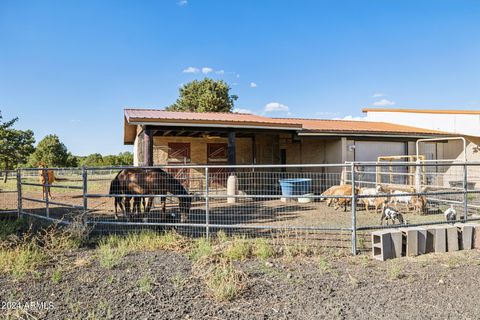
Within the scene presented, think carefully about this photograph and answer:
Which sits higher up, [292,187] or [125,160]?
[125,160]

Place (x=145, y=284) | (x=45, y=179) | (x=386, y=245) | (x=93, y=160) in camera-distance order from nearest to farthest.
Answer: (x=145, y=284) → (x=386, y=245) → (x=45, y=179) → (x=93, y=160)

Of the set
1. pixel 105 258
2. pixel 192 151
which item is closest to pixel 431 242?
pixel 105 258

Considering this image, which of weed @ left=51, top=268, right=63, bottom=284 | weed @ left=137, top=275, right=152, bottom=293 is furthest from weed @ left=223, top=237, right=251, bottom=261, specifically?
weed @ left=51, top=268, right=63, bottom=284

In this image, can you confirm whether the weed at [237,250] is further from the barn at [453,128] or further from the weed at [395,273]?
the barn at [453,128]

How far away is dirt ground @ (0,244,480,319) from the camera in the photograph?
10.9 feet

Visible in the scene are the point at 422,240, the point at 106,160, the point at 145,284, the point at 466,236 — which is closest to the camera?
the point at 145,284

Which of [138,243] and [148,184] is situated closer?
[138,243]

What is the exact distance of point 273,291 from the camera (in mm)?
3867

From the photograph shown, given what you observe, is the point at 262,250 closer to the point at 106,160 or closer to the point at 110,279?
the point at 110,279

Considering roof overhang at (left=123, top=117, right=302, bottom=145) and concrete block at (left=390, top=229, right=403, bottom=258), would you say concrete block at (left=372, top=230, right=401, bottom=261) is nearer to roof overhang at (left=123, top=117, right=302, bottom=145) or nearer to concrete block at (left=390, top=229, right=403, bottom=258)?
concrete block at (left=390, top=229, right=403, bottom=258)

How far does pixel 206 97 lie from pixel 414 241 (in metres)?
30.8

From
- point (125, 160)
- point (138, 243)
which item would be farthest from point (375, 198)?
point (125, 160)

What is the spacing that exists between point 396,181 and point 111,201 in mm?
10851

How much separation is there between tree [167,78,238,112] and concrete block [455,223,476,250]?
98.4 ft
